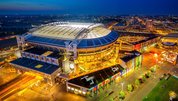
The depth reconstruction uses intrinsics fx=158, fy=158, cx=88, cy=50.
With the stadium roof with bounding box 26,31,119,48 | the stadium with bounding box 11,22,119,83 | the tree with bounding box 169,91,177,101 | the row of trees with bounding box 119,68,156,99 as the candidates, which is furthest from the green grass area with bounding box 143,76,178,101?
the stadium roof with bounding box 26,31,119,48

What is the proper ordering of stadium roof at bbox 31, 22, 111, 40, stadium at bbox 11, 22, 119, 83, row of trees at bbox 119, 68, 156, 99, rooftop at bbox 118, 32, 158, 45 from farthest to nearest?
1. rooftop at bbox 118, 32, 158, 45
2. stadium roof at bbox 31, 22, 111, 40
3. stadium at bbox 11, 22, 119, 83
4. row of trees at bbox 119, 68, 156, 99

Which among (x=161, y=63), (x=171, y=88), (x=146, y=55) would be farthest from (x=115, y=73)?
(x=146, y=55)

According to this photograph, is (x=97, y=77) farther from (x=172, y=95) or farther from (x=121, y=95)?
(x=172, y=95)

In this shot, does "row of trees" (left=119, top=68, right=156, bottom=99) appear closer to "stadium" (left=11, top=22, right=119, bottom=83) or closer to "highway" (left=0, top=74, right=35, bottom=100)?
"stadium" (left=11, top=22, right=119, bottom=83)

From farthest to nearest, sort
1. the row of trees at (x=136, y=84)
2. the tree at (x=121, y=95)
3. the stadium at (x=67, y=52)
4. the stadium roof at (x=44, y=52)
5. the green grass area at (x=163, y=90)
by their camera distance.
Answer: the stadium roof at (x=44, y=52) < the stadium at (x=67, y=52) < the green grass area at (x=163, y=90) < the row of trees at (x=136, y=84) < the tree at (x=121, y=95)

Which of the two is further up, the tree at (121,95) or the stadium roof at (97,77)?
the stadium roof at (97,77)

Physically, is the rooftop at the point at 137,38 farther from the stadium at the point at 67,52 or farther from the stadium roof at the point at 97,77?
the stadium roof at the point at 97,77

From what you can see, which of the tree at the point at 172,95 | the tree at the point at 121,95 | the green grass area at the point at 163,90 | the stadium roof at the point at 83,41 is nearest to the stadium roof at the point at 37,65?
the stadium roof at the point at 83,41

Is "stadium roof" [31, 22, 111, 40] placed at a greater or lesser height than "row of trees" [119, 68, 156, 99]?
greater
